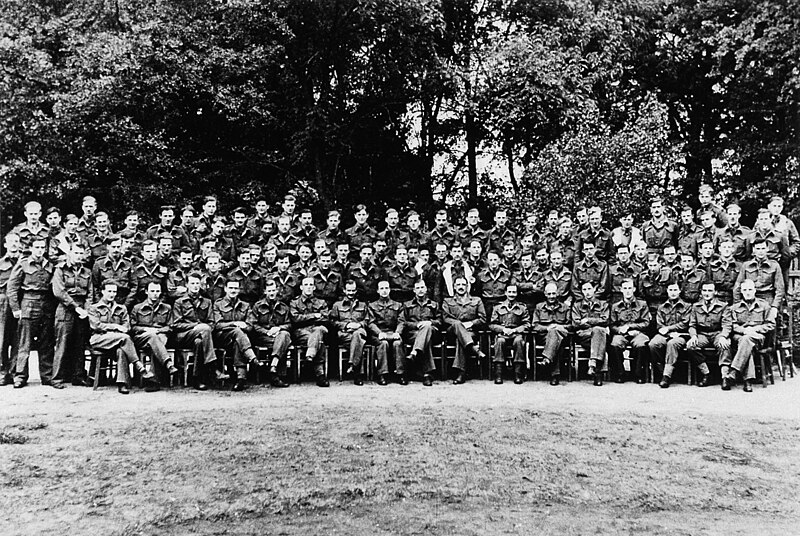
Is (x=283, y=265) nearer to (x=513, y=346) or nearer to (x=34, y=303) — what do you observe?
(x=34, y=303)

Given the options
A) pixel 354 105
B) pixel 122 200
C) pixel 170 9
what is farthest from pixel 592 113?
pixel 122 200

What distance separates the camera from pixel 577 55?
1370 cm

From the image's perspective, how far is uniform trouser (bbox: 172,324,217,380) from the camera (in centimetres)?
754

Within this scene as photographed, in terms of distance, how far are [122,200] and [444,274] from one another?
5.84 m

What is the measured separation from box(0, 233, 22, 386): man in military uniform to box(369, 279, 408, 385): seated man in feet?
12.2

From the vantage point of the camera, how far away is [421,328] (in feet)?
26.8

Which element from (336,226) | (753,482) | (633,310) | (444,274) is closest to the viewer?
(753,482)

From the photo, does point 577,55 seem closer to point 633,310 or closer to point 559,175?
point 559,175

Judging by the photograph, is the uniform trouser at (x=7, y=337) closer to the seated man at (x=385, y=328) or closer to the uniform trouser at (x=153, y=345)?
the uniform trouser at (x=153, y=345)

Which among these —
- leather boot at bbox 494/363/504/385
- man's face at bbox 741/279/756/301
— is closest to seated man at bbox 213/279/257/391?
leather boot at bbox 494/363/504/385

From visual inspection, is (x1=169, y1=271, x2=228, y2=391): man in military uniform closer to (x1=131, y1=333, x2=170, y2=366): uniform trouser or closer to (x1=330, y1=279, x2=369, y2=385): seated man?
(x1=131, y1=333, x2=170, y2=366): uniform trouser

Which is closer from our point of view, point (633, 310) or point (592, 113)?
point (633, 310)

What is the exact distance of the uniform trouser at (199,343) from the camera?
24.7 ft


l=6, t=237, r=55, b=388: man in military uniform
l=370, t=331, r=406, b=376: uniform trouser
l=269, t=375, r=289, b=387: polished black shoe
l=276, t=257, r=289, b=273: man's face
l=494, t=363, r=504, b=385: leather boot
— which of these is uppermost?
l=276, t=257, r=289, b=273: man's face
